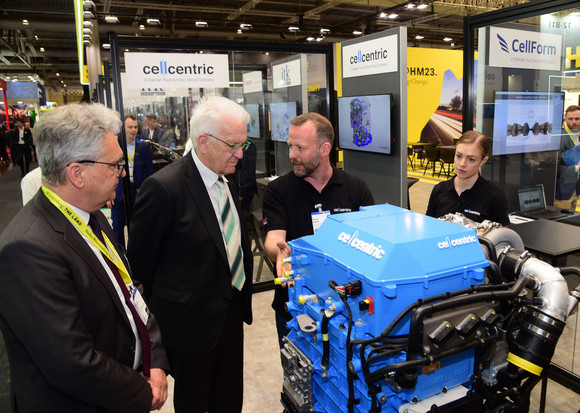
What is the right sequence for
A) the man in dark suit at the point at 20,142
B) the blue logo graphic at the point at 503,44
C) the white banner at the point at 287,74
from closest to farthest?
the blue logo graphic at the point at 503,44
the white banner at the point at 287,74
the man in dark suit at the point at 20,142

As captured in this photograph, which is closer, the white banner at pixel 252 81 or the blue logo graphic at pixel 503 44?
the blue logo graphic at pixel 503 44

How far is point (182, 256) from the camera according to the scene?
1.90 meters

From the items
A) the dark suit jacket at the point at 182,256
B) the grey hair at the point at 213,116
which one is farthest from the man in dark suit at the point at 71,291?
the grey hair at the point at 213,116

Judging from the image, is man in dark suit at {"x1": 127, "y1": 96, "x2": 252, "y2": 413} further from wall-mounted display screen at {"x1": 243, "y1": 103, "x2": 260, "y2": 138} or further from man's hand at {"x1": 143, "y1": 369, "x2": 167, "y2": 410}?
wall-mounted display screen at {"x1": 243, "y1": 103, "x2": 260, "y2": 138}

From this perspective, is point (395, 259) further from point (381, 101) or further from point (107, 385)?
point (381, 101)

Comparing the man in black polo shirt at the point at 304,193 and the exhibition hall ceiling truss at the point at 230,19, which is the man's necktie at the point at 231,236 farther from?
the exhibition hall ceiling truss at the point at 230,19

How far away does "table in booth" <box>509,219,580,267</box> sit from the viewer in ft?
7.70

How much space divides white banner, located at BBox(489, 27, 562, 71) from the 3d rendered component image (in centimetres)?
295

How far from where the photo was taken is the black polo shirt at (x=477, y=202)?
8.18 feet

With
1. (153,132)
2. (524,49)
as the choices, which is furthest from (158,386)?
(153,132)

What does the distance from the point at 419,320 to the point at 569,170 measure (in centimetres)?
416

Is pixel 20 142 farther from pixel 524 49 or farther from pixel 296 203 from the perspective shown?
pixel 524 49

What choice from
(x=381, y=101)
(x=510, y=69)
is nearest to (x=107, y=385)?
(x=381, y=101)

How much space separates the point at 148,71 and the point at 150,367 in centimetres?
306
